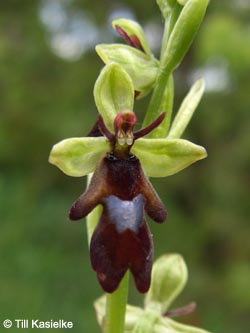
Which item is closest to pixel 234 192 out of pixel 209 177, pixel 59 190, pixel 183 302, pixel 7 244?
pixel 209 177

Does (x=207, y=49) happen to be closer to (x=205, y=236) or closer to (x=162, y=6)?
(x=162, y=6)

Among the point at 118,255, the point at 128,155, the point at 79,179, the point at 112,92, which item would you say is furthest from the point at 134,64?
the point at 79,179

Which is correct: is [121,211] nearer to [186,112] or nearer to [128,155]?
[128,155]

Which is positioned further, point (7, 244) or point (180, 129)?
point (7, 244)

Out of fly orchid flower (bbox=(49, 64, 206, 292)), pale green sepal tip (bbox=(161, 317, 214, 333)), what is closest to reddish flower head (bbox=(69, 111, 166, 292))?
fly orchid flower (bbox=(49, 64, 206, 292))

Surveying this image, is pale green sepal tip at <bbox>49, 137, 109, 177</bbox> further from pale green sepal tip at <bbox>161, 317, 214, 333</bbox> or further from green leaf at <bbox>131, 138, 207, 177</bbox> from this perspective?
pale green sepal tip at <bbox>161, 317, 214, 333</bbox>

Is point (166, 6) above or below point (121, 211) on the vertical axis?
above
